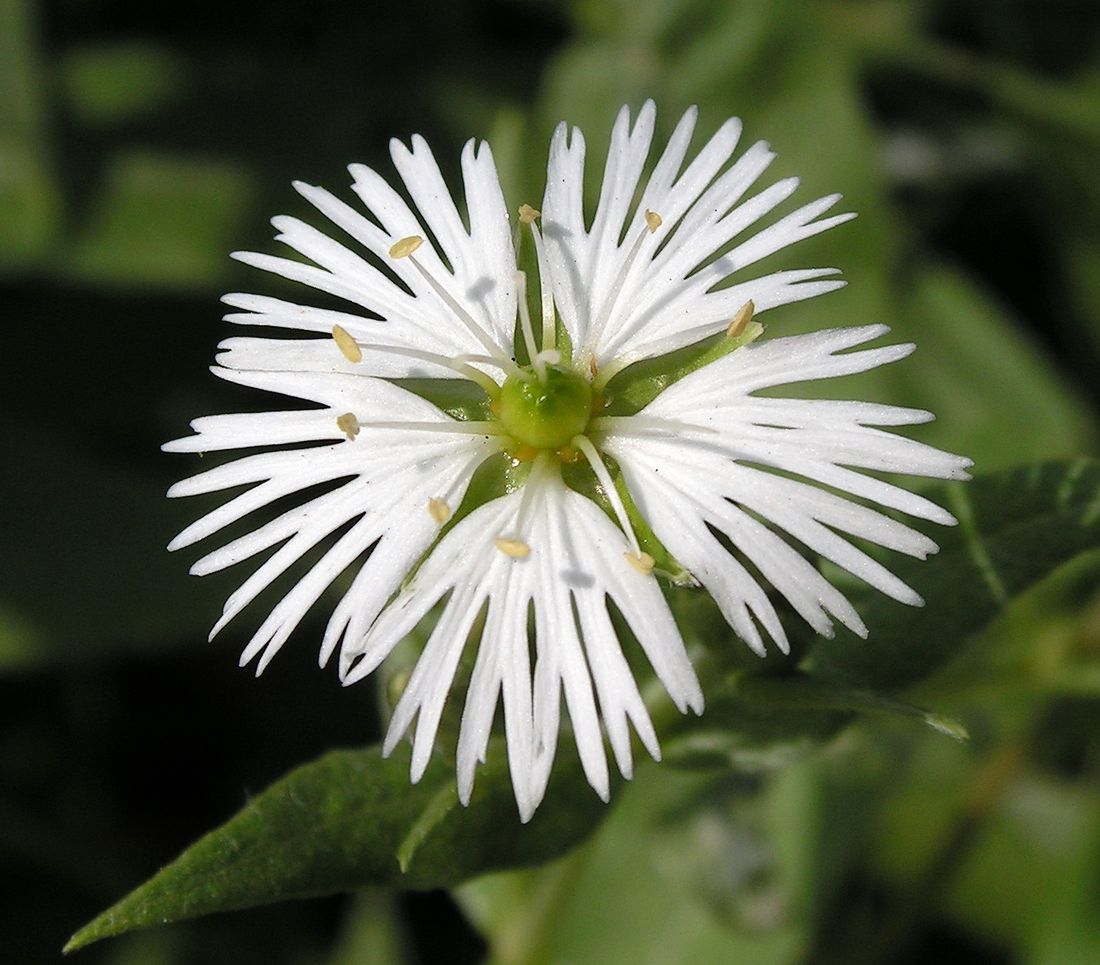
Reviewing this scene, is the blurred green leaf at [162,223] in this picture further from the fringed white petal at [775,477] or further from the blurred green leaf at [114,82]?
the fringed white petal at [775,477]

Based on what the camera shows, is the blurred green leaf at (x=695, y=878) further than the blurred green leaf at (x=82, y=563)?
No

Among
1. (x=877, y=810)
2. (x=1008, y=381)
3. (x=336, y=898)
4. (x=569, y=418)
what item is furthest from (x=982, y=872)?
(x=569, y=418)

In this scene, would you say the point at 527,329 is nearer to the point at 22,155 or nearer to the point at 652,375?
the point at 652,375

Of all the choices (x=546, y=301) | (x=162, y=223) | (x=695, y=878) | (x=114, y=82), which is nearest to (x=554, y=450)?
(x=546, y=301)

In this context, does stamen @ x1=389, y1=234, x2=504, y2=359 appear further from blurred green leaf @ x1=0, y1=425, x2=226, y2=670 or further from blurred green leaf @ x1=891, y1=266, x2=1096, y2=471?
blurred green leaf @ x1=891, y1=266, x2=1096, y2=471

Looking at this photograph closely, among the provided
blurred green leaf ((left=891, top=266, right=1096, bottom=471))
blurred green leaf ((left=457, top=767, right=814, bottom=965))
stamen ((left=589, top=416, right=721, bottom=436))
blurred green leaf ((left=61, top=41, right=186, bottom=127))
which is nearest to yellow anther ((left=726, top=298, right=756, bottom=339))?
stamen ((left=589, top=416, right=721, bottom=436))

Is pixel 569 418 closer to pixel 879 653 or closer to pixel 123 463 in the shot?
pixel 879 653

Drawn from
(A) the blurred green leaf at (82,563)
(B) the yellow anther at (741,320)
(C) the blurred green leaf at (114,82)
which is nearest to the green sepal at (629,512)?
(B) the yellow anther at (741,320)
